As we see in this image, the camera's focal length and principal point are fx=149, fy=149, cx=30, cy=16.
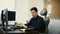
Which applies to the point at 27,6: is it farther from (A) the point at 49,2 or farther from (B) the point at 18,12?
(A) the point at 49,2

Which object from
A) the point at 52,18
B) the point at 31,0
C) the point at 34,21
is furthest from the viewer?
the point at 31,0

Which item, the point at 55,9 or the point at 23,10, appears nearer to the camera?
the point at 55,9

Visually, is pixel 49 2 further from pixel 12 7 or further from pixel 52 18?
pixel 12 7

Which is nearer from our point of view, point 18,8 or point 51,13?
point 51,13

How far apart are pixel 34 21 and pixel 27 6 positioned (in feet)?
4.83

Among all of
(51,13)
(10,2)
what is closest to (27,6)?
(10,2)

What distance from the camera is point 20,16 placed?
5.45 meters

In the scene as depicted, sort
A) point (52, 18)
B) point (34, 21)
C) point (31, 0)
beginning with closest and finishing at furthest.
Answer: point (34, 21), point (52, 18), point (31, 0)

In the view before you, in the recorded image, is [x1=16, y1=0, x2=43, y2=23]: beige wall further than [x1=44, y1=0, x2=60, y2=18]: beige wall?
Yes

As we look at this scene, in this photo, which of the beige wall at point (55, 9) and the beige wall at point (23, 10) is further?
the beige wall at point (23, 10)

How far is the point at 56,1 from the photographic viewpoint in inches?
189

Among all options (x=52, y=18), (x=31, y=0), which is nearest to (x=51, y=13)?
(x=52, y=18)

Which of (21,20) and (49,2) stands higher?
(49,2)

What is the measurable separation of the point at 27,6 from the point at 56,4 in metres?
1.10
